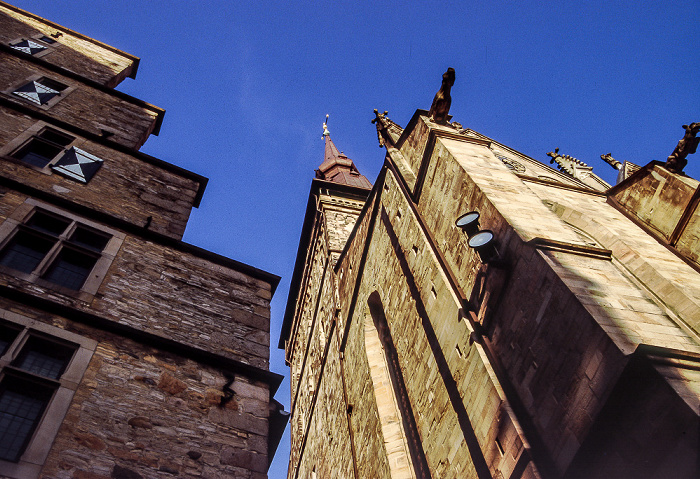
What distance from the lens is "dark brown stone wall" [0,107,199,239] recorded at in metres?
6.26

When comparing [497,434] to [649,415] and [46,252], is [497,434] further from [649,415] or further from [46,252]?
[46,252]

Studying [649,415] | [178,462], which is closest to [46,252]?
[178,462]

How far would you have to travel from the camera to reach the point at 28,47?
11.0 m

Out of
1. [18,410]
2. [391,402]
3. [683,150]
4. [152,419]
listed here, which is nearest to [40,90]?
[18,410]

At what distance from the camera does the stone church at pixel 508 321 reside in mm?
3449

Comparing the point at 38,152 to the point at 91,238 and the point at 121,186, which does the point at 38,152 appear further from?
the point at 91,238

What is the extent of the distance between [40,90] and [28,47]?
348 centimetres

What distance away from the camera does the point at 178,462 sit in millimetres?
3965

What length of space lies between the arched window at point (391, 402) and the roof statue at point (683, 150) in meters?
5.32

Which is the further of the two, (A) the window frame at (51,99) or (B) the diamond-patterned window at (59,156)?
(A) the window frame at (51,99)

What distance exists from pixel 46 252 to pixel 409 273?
493 centimetres

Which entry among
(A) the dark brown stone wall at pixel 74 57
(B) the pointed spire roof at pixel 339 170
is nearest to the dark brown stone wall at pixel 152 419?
(A) the dark brown stone wall at pixel 74 57

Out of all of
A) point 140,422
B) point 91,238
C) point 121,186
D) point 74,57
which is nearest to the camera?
point 140,422

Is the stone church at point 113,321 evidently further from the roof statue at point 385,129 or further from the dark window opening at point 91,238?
the roof statue at point 385,129
